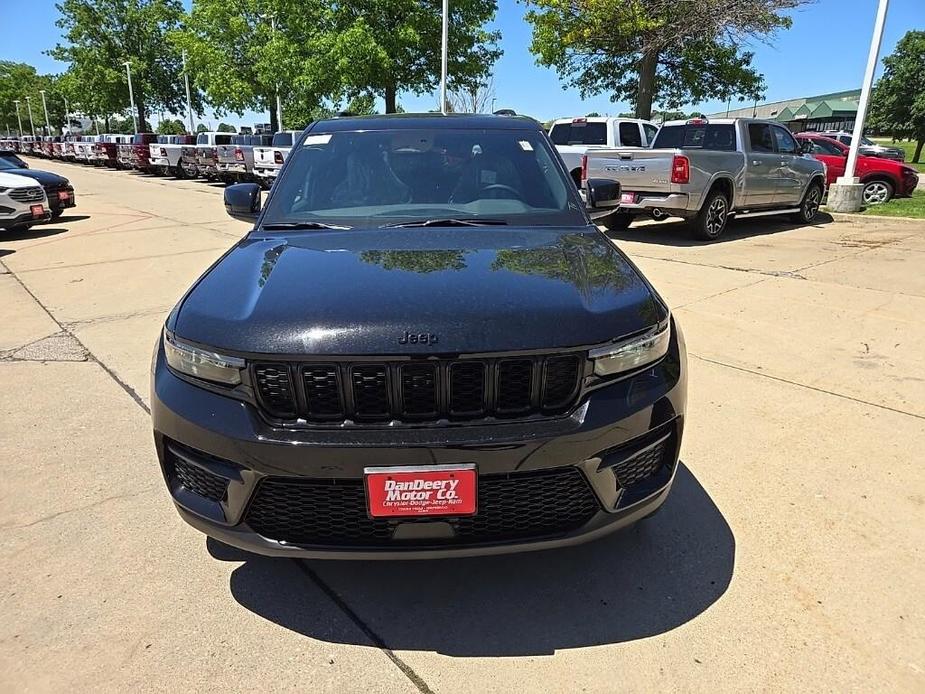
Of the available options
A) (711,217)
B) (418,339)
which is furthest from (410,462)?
(711,217)

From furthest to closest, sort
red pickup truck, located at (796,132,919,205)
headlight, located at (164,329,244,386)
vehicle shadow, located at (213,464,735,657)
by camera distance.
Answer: red pickup truck, located at (796,132,919,205), vehicle shadow, located at (213,464,735,657), headlight, located at (164,329,244,386)

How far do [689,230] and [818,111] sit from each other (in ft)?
215

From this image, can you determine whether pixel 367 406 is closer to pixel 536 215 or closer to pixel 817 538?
pixel 536 215

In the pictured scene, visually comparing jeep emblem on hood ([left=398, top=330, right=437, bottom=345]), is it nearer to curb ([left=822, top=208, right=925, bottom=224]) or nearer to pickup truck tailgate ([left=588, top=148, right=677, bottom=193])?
pickup truck tailgate ([left=588, top=148, right=677, bottom=193])

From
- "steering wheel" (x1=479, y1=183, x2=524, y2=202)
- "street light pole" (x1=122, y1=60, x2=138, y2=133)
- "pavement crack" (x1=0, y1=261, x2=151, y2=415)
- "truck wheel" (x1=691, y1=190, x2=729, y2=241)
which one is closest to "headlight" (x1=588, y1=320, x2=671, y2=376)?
"steering wheel" (x1=479, y1=183, x2=524, y2=202)

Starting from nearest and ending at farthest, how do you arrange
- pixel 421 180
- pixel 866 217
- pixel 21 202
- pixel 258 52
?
pixel 421 180 < pixel 21 202 < pixel 866 217 < pixel 258 52

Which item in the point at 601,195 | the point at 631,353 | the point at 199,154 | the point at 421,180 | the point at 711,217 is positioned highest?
the point at 421,180

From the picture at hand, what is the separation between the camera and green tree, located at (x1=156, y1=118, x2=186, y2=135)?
62.3 meters

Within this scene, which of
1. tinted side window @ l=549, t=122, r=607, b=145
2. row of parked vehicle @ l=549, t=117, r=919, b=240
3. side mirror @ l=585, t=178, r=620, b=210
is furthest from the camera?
tinted side window @ l=549, t=122, r=607, b=145

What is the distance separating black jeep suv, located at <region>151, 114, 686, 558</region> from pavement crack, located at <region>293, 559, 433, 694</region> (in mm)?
404

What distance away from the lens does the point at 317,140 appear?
3533 mm

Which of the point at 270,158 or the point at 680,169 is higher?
the point at 680,169

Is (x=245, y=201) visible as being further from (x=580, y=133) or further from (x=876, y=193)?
(x=876, y=193)

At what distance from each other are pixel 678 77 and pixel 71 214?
18.5 meters
